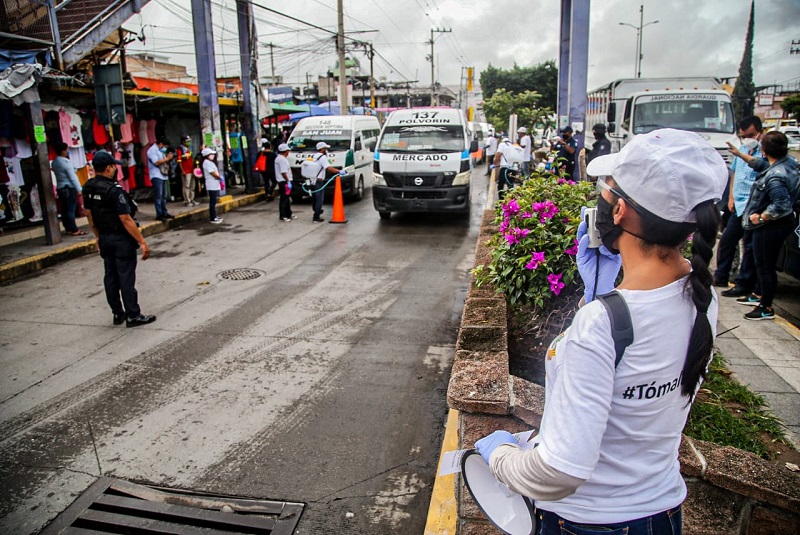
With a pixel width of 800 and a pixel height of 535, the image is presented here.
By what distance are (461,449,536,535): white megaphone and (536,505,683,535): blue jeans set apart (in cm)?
11

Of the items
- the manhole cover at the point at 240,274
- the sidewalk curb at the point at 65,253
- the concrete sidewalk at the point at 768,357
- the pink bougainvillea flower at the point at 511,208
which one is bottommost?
the concrete sidewalk at the point at 768,357

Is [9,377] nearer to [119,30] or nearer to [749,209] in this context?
[749,209]

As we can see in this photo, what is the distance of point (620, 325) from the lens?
4.41ft

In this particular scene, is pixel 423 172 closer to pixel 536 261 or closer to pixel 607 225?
pixel 536 261

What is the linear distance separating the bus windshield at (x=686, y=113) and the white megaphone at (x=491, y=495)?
13.7m

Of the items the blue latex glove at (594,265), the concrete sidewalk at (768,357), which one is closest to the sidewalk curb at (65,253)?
the blue latex glove at (594,265)

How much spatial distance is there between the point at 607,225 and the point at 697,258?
0.87 ft

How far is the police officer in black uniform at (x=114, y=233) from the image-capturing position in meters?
6.11

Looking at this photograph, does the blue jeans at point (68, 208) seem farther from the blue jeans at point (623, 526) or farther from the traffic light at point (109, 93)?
the blue jeans at point (623, 526)

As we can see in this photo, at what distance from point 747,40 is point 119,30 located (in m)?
72.8

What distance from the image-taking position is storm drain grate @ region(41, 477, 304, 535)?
3.16 meters

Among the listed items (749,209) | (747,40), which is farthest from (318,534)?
(747,40)

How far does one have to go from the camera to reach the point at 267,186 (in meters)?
16.9

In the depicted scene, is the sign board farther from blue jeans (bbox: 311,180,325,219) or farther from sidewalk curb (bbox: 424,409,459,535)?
sidewalk curb (bbox: 424,409,459,535)
